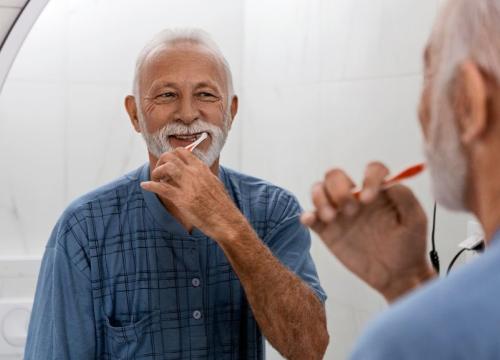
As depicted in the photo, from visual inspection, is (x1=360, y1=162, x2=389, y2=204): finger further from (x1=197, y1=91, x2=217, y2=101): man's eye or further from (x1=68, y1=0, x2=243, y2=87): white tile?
(x1=68, y1=0, x2=243, y2=87): white tile

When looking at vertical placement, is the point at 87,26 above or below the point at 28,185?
above

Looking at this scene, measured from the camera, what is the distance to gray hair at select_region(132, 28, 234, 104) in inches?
48.1

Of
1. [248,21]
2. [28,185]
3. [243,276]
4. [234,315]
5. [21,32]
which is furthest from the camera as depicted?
[248,21]

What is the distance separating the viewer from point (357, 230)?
0.78 metres

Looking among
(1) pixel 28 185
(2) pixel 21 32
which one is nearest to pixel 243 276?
(2) pixel 21 32

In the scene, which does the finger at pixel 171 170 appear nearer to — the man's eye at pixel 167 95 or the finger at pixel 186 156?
the finger at pixel 186 156

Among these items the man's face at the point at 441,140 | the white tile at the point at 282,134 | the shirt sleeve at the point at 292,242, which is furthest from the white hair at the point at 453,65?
the white tile at the point at 282,134

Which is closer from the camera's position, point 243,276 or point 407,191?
point 407,191

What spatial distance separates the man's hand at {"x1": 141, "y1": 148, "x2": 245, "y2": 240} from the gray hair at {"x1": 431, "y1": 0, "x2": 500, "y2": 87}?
53 cm

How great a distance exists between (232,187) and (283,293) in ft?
0.81

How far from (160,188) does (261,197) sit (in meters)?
0.23

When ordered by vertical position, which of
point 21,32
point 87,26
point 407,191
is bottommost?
point 407,191

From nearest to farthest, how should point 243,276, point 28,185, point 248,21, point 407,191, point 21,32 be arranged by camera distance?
point 407,191, point 243,276, point 21,32, point 28,185, point 248,21

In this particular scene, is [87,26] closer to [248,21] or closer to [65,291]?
[248,21]
